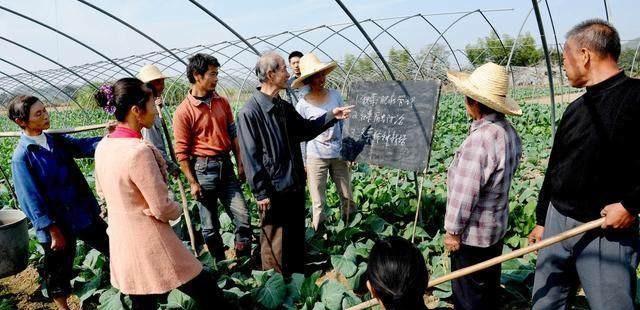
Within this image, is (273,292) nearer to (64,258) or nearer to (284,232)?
(284,232)

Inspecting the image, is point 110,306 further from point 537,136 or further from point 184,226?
point 537,136

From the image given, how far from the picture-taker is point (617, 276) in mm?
1938

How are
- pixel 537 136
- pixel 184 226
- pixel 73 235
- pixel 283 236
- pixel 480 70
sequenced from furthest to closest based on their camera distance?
pixel 537 136
pixel 184 226
pixel 283 236
pixel 73 235
pixel 480 70

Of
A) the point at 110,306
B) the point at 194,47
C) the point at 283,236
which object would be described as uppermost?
the point at 194,47

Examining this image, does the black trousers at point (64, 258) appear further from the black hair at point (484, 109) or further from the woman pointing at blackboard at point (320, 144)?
the black hair at point (484, 109)

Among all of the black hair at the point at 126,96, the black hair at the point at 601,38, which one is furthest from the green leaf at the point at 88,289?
the black hair at the point at 601,38

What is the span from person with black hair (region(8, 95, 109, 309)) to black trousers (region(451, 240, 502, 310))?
2516 millimetres

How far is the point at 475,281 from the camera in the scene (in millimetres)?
2410

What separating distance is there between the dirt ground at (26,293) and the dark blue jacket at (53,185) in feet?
3.42

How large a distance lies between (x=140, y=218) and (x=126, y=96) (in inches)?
25.1

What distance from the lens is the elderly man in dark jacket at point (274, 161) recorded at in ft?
9.89

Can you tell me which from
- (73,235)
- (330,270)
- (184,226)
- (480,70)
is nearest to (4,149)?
(184,226)

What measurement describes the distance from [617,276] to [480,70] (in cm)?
123

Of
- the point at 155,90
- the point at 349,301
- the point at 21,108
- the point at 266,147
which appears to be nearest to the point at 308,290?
the point at 349,301
